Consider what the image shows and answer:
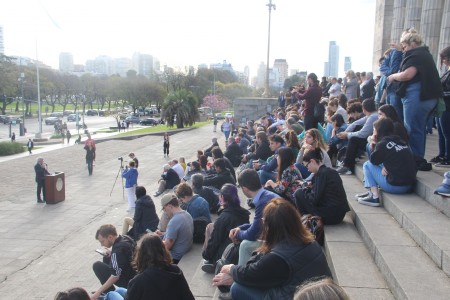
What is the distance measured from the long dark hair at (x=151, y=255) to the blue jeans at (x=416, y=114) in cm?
411

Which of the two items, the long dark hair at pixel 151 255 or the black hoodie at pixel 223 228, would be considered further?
the black hoodie at pixel 223 228

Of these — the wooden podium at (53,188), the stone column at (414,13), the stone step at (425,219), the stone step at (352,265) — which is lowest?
the wooden podium at (53,188)

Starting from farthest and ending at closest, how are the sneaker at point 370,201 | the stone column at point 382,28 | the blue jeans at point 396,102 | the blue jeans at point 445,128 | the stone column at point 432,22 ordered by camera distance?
the stone column at point 382,28 → the stone column at point 432,22 → the blue jeans at point 396,102 → the blue jeans at point 445,128 → the sneaker at point 370,201

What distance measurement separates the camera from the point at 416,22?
14.4 m

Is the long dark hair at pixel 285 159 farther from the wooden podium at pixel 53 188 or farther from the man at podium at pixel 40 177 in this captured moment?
the man at podium at pixel 40 177

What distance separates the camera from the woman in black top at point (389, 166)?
202 inches

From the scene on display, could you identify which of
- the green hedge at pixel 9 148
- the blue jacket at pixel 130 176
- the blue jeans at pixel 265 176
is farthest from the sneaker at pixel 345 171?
the green hedge at pixel 9 148

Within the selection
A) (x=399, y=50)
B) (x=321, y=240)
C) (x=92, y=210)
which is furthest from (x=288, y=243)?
(x=92, y=210)

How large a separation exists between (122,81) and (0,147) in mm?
45850

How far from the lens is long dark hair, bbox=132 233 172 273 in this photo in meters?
3.74

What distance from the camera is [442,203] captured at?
446 centimetres

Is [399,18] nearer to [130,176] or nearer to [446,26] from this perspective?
[446,26]

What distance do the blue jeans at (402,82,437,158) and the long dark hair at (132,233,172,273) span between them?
411 cm

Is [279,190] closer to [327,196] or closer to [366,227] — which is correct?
[327,196]
